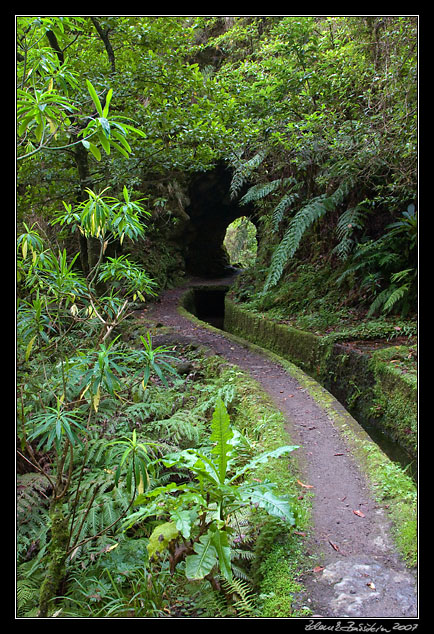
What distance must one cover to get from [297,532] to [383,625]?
0.83 metres

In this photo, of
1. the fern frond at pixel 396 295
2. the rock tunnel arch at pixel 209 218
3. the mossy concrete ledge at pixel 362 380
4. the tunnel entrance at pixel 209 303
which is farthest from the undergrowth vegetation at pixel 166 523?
the rock tunnel arch at pixel 209 218

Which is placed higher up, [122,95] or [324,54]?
[324,54]

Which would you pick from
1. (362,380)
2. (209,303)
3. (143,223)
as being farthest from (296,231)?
(209,303)

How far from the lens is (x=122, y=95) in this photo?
20.1 ft

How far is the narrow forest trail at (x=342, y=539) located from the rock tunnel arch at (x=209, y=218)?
13553 millimetres

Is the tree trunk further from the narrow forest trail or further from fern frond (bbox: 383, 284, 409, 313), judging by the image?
fern frond (bbox: 383, 284, 409, 313)

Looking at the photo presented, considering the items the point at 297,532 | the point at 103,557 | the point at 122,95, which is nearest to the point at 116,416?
the point at 103,557

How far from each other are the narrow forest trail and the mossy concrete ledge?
3.25 feet

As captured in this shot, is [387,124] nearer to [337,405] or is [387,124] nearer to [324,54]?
[324,54]

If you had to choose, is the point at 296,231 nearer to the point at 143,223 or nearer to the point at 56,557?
the point at 143,223

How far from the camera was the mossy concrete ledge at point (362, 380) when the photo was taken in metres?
4.72

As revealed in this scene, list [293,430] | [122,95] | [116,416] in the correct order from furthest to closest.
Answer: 1. [122,95]
2. [116,416]
3. [293,430]

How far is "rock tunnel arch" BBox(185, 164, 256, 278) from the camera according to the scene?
16.8 meters

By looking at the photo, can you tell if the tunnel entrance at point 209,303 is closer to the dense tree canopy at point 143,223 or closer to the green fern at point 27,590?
the dense tree canopy at point 143,223
